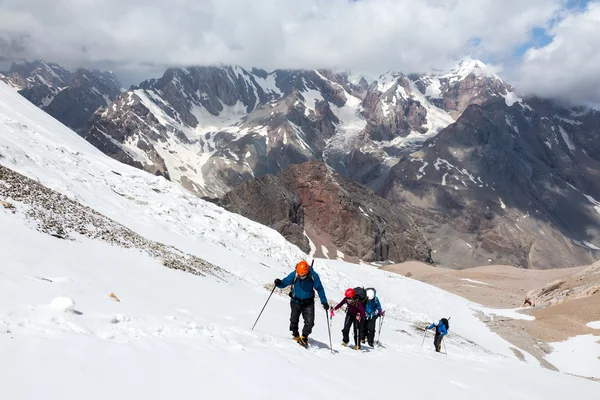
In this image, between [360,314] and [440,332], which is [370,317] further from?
[440,332]

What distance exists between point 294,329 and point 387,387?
11.3 feet

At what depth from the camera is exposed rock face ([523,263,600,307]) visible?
45800 millimetres

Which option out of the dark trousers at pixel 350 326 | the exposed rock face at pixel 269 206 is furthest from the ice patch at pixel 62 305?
the exposed rock face at pixel 269 206

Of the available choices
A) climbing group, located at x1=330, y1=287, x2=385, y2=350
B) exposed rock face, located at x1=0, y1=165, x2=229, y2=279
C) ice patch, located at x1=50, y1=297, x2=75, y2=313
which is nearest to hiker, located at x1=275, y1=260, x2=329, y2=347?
climbing group, located at x1=330, y1=287, x2=385, y2=350

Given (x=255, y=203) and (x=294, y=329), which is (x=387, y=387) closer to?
(x=294, y=329)

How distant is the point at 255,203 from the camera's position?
339 feet

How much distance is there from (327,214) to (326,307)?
334ft

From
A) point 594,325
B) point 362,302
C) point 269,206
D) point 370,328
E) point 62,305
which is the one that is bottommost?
point 62,305

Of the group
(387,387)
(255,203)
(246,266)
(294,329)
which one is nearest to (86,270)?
(294,329)

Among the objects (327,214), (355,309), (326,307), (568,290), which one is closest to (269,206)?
(327,214)

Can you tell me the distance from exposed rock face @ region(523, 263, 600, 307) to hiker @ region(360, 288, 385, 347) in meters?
39.1

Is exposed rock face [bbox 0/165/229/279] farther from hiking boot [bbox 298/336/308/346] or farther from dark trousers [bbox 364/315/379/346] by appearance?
hiking boot [bbox 298/336/308/346]

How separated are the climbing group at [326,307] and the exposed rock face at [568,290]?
35220 millimetres

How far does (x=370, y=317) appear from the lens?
15.6m
